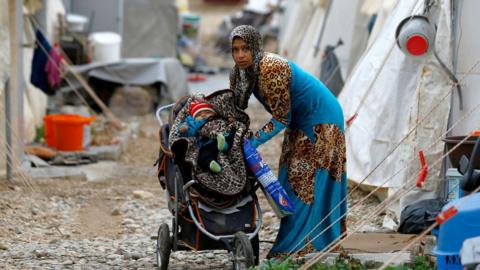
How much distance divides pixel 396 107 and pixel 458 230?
3872 mm

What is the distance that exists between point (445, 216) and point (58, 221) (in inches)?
189

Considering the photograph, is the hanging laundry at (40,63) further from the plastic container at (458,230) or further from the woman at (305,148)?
the plastic container at (458,230)

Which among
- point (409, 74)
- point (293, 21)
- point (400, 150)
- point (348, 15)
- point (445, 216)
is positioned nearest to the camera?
point (445, 216)

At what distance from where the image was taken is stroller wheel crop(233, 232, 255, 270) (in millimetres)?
5266

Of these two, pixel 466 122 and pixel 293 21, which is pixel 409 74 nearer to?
pixel 466 122

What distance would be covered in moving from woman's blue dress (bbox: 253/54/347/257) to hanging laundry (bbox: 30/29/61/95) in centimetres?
722

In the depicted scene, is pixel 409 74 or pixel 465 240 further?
pixel 409 74

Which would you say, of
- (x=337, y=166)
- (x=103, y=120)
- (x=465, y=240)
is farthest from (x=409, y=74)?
(x=103, y=120)

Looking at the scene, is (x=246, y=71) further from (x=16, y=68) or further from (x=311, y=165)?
(x=16, y=68)

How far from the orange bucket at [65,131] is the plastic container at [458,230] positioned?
7890mm

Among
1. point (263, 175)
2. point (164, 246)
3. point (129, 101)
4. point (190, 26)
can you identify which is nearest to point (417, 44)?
point (263, 175)

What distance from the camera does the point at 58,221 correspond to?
8.38 metres

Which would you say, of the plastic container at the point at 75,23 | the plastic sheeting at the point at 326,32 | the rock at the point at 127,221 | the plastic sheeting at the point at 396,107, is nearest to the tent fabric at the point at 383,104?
the plastic sheeting at the point at 396,107

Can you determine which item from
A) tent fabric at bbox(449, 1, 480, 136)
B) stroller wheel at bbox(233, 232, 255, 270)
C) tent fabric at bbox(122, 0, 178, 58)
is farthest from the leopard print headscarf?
tent fabric at bbox(122, 0, 178, 58)
